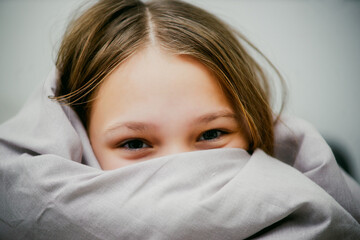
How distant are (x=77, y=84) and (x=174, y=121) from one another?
0.91 ft

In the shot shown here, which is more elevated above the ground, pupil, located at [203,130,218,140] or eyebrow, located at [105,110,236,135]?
eyebrow, located at [105,110,236,135]

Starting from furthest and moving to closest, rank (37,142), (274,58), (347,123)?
(274,58)
(347,123)
(37,142)

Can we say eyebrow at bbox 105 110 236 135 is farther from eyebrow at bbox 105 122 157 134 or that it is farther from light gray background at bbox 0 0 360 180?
light gray background at bbox 0 0 360 180

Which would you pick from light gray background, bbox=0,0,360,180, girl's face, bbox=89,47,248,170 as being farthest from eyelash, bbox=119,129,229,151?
light gray background, bbox=0,0,360,180

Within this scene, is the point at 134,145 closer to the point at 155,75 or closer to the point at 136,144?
the point at 136,144

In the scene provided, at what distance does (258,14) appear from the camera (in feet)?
3.84

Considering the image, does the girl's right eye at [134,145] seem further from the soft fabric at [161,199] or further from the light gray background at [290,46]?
the light gray background at [290,46]

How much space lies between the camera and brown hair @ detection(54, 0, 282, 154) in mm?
681

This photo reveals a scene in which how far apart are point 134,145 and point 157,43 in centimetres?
22

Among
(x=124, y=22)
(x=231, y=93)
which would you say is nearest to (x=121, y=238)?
(x=231, y=93)

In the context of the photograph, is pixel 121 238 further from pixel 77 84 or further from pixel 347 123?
pixel 347 123

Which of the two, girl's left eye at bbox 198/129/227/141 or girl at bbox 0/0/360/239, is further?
girl's left eye at bbox 198/129/227/141

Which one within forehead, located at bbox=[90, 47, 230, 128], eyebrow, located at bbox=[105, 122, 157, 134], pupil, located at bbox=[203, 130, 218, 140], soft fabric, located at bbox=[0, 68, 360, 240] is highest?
forehead, located at bbox=[90, 47, 230, 128]

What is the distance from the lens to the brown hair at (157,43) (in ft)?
2.23
